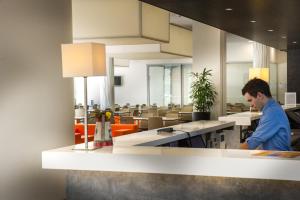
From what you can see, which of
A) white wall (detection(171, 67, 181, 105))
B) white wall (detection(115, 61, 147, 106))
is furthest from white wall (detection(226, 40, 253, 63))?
white wall (detection(115, 61, 147, 106))

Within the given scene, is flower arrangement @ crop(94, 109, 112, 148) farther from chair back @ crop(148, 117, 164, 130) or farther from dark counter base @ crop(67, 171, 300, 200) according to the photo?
chair back @ crop(148, 117, 164, 130)

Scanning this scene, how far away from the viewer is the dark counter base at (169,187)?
11.8 feet

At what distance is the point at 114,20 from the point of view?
11.3 m

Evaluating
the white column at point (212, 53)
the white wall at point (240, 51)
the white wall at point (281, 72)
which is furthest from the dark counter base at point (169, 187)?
the white wall at point (281, 72)

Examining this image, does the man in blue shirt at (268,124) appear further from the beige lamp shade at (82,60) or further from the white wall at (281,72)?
the white wall at (281,72)

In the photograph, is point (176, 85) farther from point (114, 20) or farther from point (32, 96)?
point (32, 96)

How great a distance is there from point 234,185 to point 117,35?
804 centimetres

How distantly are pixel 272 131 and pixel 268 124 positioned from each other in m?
0.06

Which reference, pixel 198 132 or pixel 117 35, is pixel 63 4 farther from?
pixel 117 35

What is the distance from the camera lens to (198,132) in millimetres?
5848

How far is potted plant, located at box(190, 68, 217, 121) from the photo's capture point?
13023 mm

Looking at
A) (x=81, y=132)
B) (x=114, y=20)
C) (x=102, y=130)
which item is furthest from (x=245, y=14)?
(x=102, y=130)

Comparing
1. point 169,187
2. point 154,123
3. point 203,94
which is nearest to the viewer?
point 169,187

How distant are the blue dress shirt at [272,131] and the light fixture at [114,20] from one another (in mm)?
7385
